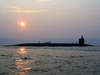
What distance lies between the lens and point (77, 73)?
19.0 metres

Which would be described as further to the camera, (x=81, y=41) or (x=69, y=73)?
(x=81, y=41)

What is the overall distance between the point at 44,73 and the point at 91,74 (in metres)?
6.32

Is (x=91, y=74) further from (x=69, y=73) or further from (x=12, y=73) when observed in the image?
(x=12, y=73)

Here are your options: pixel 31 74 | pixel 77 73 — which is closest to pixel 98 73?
pixel 77 73

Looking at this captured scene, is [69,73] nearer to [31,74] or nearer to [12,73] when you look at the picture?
[31,74]

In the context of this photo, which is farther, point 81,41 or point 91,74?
point 81,41

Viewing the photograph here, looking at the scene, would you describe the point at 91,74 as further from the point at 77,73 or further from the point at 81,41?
the point at 81,41

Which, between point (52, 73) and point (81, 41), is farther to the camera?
point (81, 41)

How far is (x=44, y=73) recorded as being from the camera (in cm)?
1875

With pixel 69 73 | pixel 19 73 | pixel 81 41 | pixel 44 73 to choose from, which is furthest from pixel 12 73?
pixel 81 41

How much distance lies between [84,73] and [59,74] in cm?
354

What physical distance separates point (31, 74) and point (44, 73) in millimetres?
1762

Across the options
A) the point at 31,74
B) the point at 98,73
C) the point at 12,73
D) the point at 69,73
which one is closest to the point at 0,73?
the point at 12,73

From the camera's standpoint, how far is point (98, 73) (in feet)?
62.2
